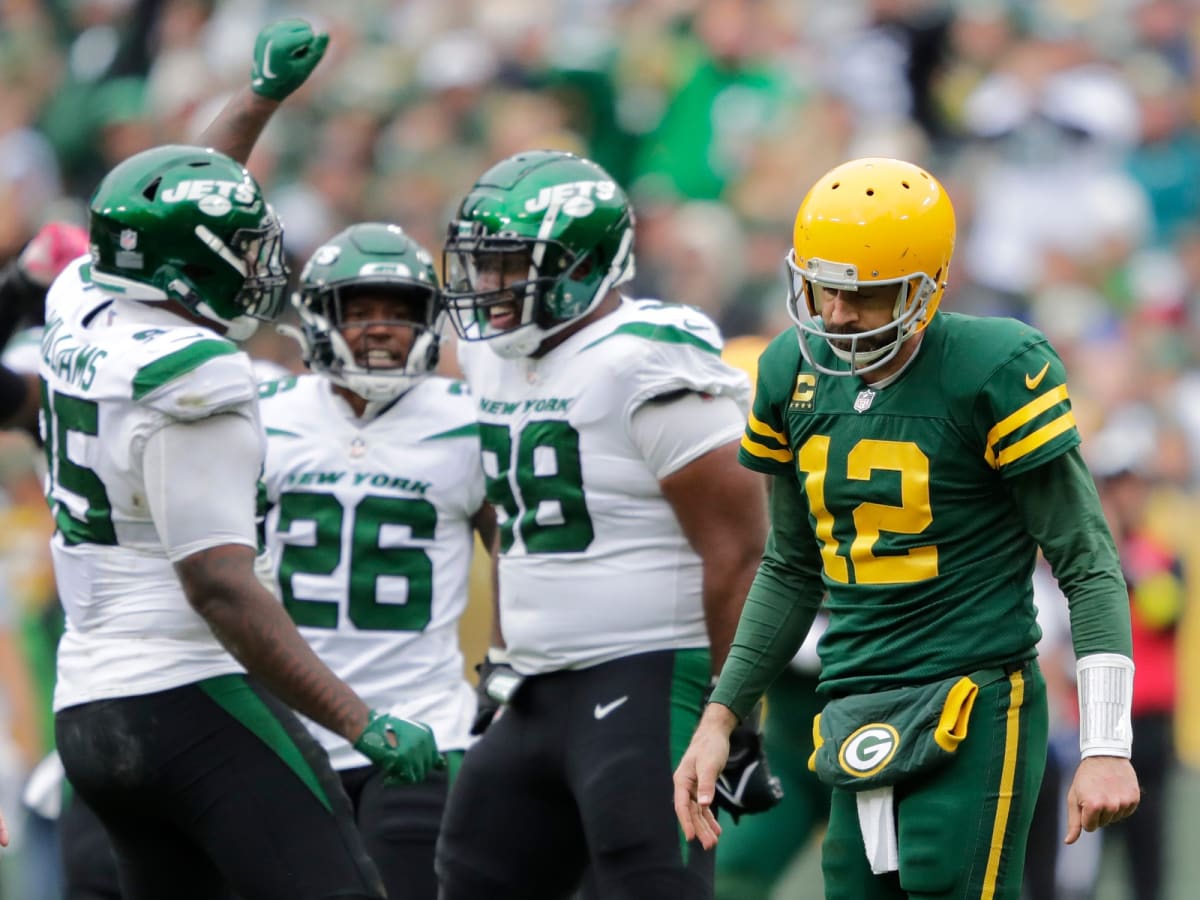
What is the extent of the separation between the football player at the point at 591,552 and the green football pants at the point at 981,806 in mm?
800

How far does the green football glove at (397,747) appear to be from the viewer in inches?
167

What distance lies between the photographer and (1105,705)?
3496 mm

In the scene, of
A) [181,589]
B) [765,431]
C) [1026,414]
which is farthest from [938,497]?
[181,589]

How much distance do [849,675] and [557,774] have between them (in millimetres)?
922

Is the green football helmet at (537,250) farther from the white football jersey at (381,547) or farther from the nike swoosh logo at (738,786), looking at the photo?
the nike swoosh logo at (738,786)

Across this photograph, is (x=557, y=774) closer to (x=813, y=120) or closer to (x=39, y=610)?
(x=39, y=610)

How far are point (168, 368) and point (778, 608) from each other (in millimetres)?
1270

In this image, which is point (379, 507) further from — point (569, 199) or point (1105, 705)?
point (1105, 705)

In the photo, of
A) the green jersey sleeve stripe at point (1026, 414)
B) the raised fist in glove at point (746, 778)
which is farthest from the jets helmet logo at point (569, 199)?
the green jersey sleeve stripe at point (1026, 414)

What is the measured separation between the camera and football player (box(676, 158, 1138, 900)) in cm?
361

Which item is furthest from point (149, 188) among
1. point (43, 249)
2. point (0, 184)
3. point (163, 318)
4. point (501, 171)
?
point (0, 184)

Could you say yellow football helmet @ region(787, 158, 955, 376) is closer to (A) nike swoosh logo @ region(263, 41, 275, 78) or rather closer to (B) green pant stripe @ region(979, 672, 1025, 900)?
(B) green pant stripe @ region(979, 672, 1025, 900)

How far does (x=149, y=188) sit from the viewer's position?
4.43 metres

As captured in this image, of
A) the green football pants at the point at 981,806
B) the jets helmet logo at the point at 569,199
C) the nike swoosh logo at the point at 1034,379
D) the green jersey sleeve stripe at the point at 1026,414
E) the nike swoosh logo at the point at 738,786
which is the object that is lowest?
the nike swoosh logo at the point at 738,786
